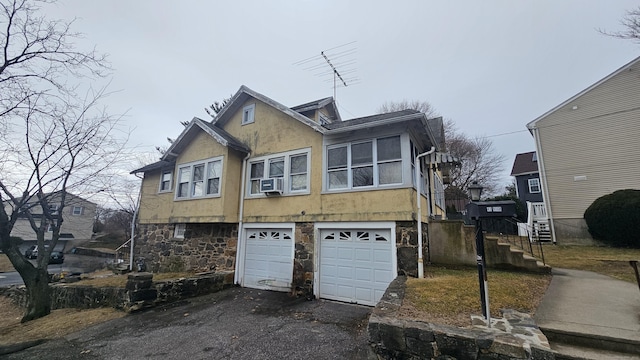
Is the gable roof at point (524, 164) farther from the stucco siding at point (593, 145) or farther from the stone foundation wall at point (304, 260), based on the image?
the stone foundation wall at point (304, 260)

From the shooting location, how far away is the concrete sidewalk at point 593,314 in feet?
11.3

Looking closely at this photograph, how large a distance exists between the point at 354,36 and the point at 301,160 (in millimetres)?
6141

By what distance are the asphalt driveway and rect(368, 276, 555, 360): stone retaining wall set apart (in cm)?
51

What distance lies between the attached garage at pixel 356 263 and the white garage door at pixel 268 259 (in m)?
1.37

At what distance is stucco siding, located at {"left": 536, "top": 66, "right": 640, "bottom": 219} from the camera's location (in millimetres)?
12789

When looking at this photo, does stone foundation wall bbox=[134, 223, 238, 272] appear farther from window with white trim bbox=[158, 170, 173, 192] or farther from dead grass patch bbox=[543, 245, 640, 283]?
dead grass patch bbox=[543, 245, 640, 283]

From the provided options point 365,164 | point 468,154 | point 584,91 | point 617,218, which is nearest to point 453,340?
point 365,164

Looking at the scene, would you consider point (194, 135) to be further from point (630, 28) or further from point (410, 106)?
point (630, 28)

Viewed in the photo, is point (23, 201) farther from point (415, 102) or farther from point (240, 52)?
point (415, 102)

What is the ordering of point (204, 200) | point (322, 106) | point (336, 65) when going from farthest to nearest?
point (336, 65) < point (322, 106) < point (204, 200)

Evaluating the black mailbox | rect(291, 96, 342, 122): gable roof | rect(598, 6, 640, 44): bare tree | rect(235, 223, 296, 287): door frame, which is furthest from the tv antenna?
rect(598, 6, 640, 44): bare tree

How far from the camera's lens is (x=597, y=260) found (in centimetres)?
900

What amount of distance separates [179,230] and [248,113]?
6113mm

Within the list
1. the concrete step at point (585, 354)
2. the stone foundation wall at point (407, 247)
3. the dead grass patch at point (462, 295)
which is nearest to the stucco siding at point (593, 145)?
the dead grass patch at point (462, 295)
